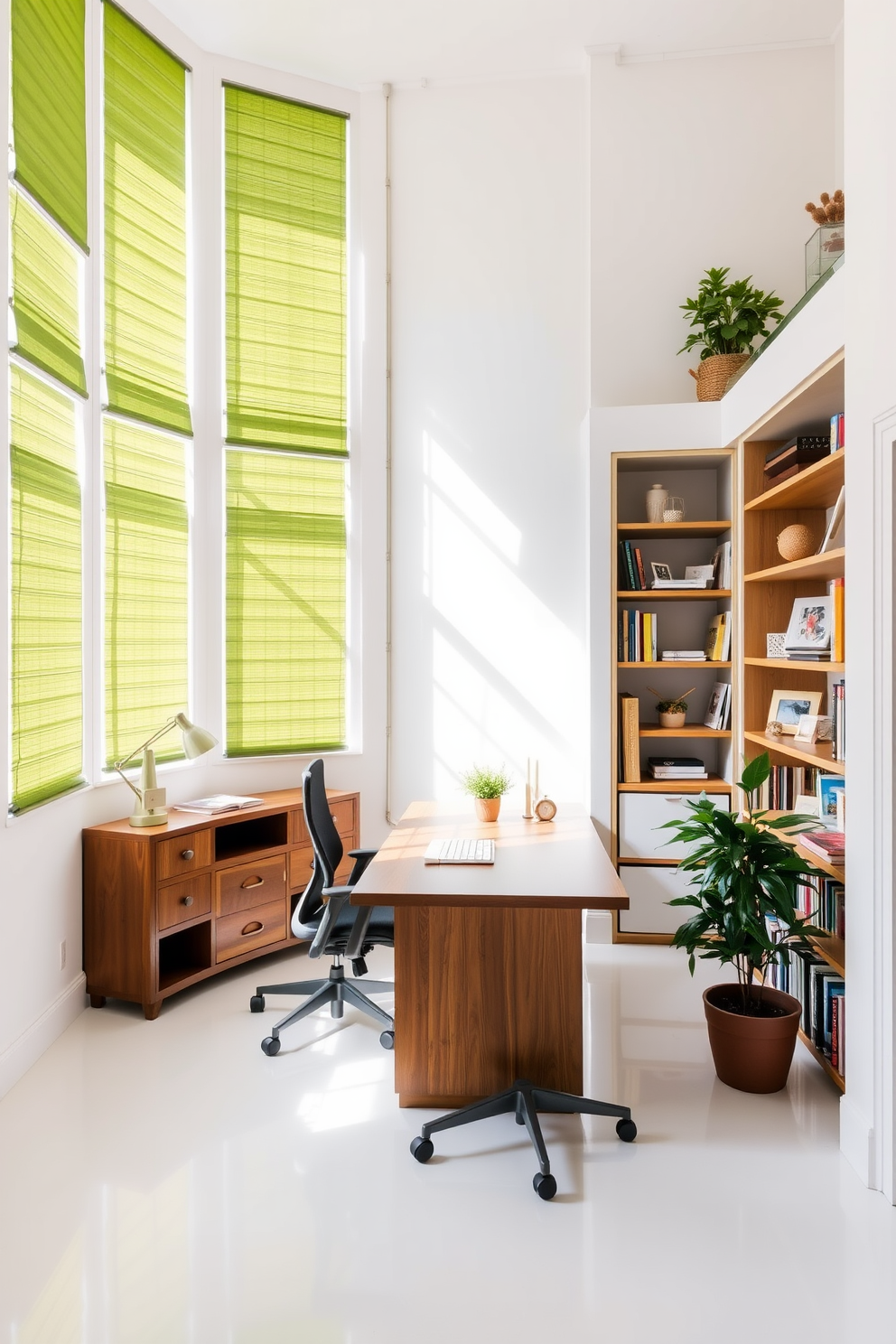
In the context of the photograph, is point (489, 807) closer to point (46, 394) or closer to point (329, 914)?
point (329, 914)

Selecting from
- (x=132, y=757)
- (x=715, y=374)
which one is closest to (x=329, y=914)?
(x=132, y=757)

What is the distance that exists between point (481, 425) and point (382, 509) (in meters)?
0.69

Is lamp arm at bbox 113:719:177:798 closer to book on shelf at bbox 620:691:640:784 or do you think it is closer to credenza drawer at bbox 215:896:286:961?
credenza drawer at bbox 215:896:286:961

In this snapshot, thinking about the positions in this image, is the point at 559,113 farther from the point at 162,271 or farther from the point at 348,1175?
the point at 348,1175

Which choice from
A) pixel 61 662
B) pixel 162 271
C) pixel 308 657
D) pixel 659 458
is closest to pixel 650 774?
pixel 659 458

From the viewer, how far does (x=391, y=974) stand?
375 cm

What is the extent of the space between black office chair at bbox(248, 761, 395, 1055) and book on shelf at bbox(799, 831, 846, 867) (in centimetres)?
148

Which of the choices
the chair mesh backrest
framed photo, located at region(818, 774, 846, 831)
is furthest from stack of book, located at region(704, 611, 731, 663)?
the chair mesh backrest

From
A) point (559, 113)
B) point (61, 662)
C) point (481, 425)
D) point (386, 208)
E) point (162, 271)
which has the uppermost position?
point (559, 113)

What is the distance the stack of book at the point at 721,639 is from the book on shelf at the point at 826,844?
1199mm

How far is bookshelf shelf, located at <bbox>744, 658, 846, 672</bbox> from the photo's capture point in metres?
2.91

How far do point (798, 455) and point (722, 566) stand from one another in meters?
0.88

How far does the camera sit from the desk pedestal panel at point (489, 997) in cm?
259

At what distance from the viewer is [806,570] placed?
336 cm
